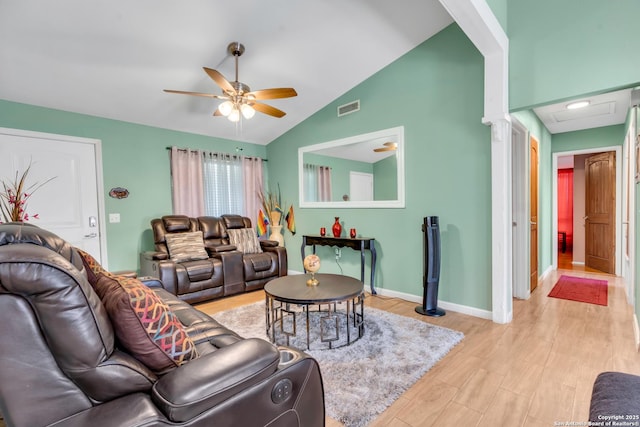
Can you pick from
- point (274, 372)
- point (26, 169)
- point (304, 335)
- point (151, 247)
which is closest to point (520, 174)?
point (304, 335)

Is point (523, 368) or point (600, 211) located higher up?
point (600, 211)

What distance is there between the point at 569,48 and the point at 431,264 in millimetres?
2235

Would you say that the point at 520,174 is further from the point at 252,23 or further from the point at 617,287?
the point at 252,23

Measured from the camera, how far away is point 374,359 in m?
2.34

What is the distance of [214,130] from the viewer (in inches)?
190

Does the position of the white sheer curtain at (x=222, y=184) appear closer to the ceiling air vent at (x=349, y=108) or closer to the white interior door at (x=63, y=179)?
the white interior door at (x=63, y=179)

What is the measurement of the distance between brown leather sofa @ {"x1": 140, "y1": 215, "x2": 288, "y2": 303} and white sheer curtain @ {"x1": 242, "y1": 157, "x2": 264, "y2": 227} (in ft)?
1.35

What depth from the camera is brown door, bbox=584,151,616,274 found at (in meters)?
4.82

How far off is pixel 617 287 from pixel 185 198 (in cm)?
622

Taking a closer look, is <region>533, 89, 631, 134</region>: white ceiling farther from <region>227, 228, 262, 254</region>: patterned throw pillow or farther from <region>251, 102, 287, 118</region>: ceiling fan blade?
<region>227, 228, 262, 254</region>: patterned throw pillow

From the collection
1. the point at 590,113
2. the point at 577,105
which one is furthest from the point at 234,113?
the point at 590,113

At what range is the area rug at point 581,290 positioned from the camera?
3707 millimetres

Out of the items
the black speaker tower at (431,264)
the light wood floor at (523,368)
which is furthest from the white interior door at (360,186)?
the light wood floor at (523,368)

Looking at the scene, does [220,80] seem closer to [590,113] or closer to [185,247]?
[185,247]
